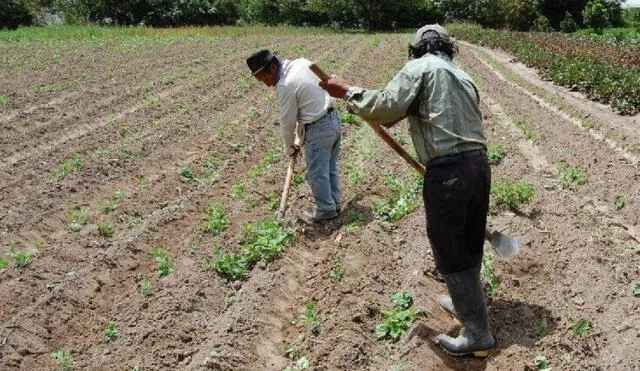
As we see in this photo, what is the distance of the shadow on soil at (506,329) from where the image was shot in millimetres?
4109

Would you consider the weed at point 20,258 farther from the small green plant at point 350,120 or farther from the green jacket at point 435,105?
the small green plant at point 350,120

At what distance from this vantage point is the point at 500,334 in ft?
14.0

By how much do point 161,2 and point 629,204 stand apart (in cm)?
3989

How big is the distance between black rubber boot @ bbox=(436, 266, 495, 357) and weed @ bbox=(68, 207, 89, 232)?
4207mm

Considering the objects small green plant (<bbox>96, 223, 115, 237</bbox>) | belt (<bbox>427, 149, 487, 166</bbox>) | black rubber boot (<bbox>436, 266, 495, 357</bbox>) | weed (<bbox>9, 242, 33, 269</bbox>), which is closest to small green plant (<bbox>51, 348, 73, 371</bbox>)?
weed (<bbox>9, 242, 33, 269</bbox>)

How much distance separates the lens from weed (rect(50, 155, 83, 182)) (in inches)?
314

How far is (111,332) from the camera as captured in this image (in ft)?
15.3

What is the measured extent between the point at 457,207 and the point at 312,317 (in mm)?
1566

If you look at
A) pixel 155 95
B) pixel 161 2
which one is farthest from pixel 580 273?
pixel 161 2

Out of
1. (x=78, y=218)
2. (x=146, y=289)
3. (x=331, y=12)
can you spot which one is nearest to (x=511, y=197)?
(x=146, y=289)

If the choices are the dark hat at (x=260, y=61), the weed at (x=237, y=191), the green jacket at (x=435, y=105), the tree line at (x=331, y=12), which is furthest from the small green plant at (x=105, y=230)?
the tree line at (x=331, y=12)

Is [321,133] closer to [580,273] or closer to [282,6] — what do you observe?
[580,273]

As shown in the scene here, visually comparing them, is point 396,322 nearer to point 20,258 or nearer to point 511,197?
point 511,197

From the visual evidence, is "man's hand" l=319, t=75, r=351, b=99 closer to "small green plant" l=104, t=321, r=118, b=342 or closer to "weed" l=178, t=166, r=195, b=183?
"small green plant" l=104, t=321, r=118, b=342
